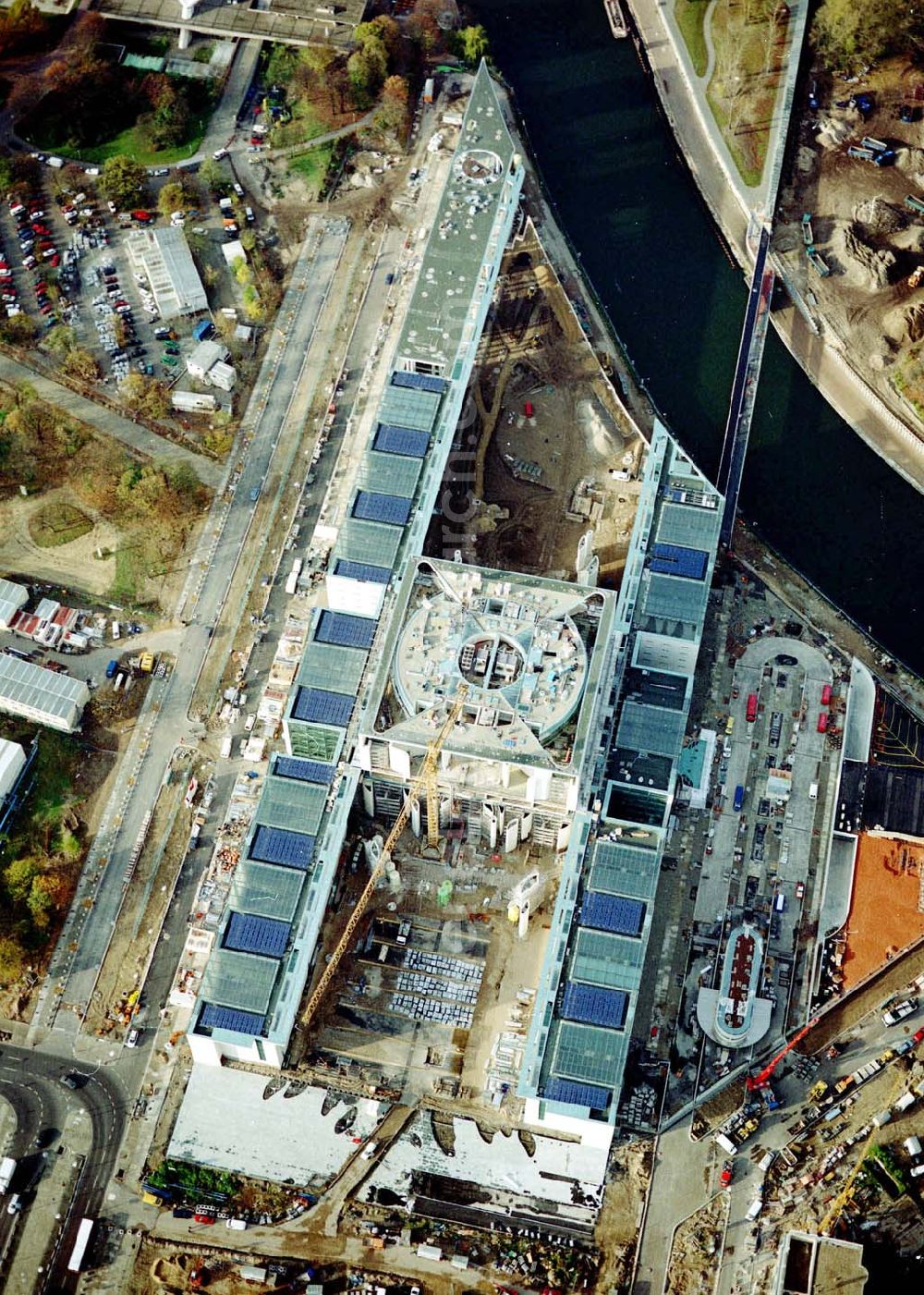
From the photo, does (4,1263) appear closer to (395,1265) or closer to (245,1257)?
(245,1257)

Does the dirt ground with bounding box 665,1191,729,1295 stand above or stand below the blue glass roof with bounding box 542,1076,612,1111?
below

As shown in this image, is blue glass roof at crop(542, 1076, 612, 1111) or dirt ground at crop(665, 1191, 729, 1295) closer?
dirt ground at crop(665, 1191, 729, 1295)

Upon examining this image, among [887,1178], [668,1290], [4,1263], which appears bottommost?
[4,1263]

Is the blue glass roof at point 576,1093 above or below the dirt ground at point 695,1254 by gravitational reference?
above

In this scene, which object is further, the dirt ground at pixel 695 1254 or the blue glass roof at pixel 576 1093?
the blue glass roof at pixel 576 1093

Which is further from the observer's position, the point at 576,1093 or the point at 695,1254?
the point at 576,1093

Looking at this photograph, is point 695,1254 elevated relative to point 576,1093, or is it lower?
lower

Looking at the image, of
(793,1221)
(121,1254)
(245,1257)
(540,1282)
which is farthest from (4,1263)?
(793,1221)

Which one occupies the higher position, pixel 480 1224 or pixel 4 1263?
pixel 480 1224
